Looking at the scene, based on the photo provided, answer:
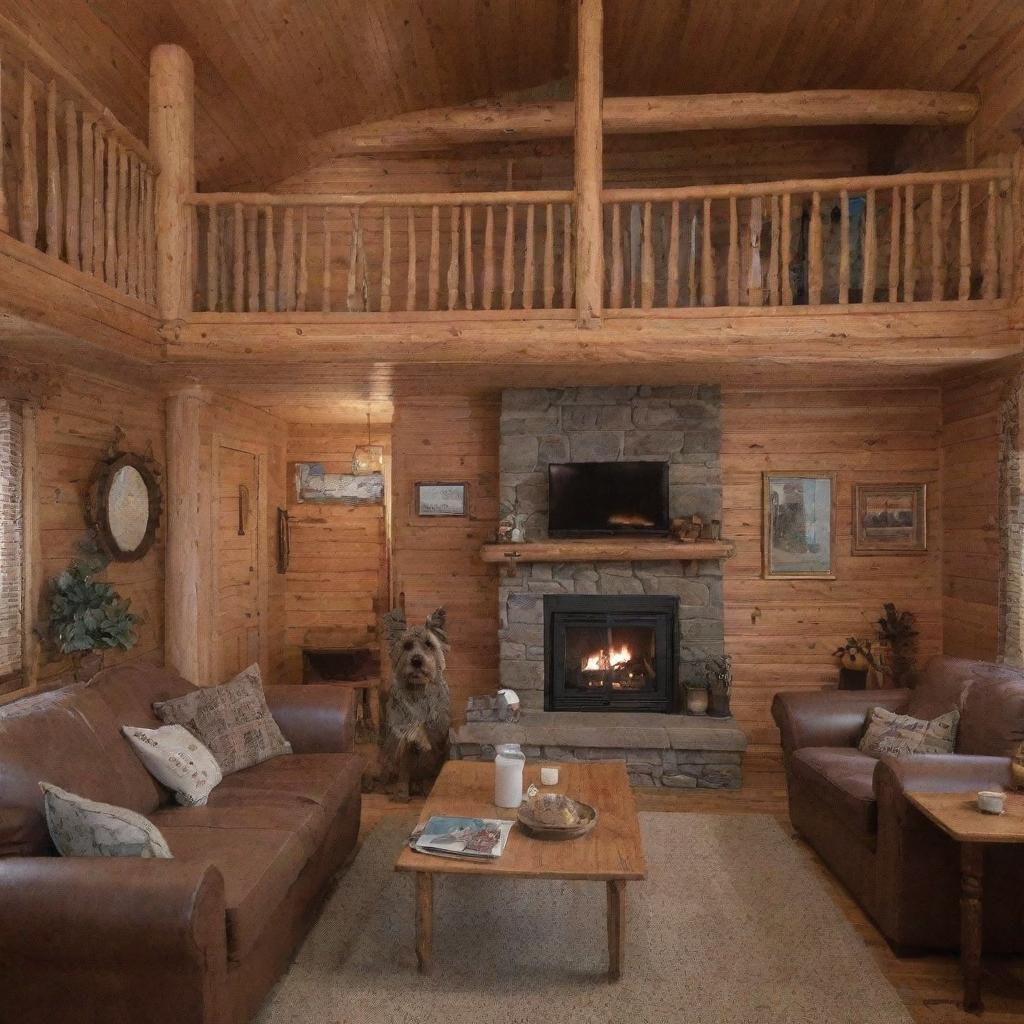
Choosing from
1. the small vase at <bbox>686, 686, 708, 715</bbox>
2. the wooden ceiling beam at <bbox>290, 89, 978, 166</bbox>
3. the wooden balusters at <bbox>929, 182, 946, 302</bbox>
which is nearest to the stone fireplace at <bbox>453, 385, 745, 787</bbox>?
the small vase at <bbox>686, 686, 708, 715</bbox>

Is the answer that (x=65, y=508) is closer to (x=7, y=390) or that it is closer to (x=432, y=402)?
(x=7, y=390)

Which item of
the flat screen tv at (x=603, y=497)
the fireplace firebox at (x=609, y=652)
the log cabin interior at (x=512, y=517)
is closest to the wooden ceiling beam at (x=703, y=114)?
the log cabin interior at (x=512, y=517)

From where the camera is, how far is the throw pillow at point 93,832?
204cm

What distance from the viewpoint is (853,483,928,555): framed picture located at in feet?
17.3

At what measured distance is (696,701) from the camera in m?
4.86

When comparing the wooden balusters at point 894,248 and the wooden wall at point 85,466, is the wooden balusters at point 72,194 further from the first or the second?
the wooden balusters at point 894,248

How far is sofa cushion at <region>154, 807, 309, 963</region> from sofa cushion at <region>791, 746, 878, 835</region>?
81.4 inches

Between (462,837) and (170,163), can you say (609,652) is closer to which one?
(462,837)

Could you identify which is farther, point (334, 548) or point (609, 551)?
point (334, 548)

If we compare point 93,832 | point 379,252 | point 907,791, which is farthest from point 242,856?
point 379,252

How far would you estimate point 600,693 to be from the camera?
5016 mm

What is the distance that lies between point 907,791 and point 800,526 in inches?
114

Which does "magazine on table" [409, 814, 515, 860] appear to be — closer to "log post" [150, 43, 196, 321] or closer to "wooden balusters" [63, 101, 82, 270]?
"wooden balusters" [63, 101, 82, 270]

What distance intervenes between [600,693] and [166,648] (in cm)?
284
